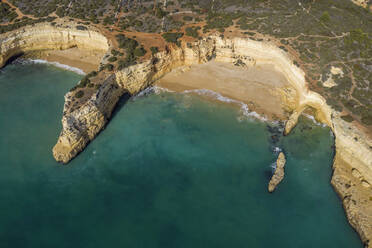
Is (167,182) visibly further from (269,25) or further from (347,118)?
(269,25)

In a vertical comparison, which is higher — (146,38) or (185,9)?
→ (185,9)

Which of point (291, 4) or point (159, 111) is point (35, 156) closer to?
point (159, 111)

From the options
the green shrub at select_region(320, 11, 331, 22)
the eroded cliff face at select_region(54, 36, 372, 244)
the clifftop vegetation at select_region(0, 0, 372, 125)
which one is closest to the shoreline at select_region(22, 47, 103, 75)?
the clifftop vegetation at select_region(0, 0, 372, 125)

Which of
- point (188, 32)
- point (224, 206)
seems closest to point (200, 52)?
point (188, 32)

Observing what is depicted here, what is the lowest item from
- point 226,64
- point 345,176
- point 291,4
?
point 345,176

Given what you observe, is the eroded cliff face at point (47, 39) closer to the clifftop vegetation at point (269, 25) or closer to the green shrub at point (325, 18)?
the clifftop vegetation at point (269, 25)

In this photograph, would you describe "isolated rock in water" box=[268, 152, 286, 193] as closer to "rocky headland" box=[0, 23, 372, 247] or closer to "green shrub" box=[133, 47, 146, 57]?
"rocky headland" box=[0, 23, 372, 247]

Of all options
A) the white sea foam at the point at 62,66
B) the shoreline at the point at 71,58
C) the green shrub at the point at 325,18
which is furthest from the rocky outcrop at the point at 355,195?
the white sea foam at the point at 62,66
